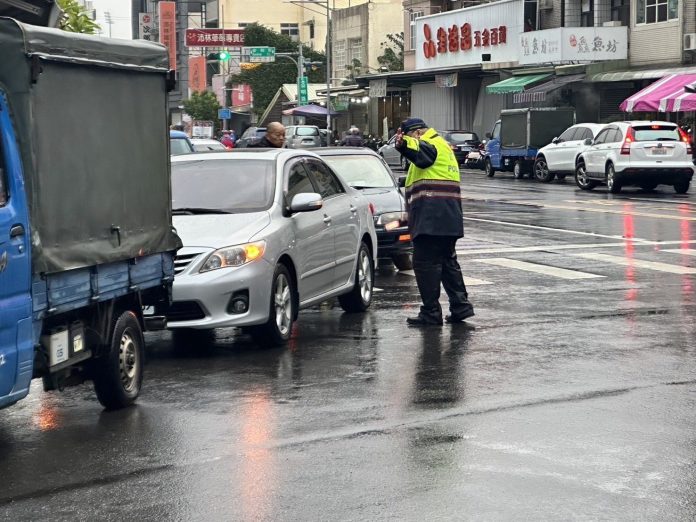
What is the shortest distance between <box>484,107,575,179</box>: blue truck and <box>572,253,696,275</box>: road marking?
24.2 meters

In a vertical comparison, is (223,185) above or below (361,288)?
above

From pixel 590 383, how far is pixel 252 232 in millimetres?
3015

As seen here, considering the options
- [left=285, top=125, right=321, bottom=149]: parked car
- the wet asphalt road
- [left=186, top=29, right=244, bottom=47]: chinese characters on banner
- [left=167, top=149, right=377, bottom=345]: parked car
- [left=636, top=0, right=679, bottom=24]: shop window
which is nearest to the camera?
the wet asphalt road

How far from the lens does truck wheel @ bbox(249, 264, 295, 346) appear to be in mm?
10609

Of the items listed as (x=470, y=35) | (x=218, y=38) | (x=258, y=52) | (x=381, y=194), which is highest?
(x=218, y=38)

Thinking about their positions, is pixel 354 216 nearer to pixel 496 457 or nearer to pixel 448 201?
pixel 448 201

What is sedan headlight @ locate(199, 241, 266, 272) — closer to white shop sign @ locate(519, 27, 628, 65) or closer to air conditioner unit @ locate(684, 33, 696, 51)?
air conditioner unit @ locate(684, 33, 696, 51)

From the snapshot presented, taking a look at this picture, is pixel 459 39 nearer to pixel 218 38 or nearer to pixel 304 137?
pixel 304 137

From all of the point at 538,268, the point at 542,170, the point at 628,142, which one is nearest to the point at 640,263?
the point at 538,268

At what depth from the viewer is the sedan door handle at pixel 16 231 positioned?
682 cm

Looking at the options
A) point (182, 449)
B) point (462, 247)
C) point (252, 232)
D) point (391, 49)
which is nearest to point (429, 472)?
point (182, 449)

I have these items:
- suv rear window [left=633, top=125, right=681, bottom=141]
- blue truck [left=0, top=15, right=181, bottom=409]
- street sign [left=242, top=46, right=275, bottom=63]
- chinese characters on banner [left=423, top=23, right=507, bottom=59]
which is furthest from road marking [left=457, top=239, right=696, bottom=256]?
street sign [left=242, top=46, right=275, bottom=63]

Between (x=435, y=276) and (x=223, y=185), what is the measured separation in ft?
6.44

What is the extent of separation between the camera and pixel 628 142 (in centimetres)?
3184
